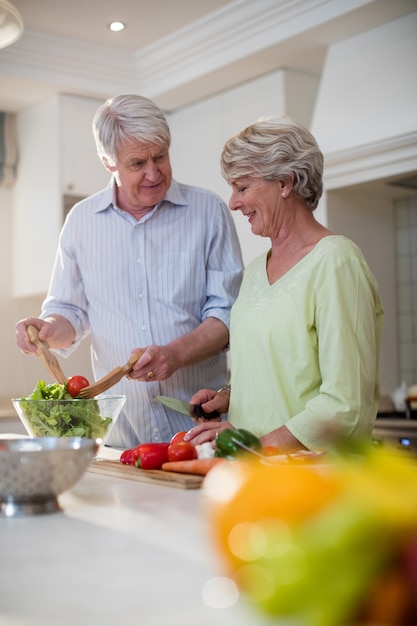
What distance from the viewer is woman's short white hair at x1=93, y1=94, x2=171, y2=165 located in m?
2.43

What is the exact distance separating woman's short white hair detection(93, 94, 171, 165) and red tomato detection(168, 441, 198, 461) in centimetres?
105

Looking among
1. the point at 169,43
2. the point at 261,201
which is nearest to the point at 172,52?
the point at 169,43

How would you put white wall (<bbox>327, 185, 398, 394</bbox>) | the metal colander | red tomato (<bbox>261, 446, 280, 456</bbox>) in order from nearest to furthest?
1. the metal colander
2. red tomato (<bbox>261, 446, 280, 456</bbox>)
3. white wall (<bbox>327, 185, 398, 394</bbox>)

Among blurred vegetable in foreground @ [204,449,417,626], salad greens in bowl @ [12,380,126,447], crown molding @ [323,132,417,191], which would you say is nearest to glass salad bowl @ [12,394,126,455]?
salad greens in bowl @ [12,380,126,447]

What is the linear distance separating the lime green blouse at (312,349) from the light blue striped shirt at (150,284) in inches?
19.8

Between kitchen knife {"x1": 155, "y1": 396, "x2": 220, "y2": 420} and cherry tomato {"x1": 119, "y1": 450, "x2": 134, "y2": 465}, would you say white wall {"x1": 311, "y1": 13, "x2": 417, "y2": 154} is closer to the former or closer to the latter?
A: kitchen knife {"x1": 155, "y1": 396, "x2": 220, "y2": 420}

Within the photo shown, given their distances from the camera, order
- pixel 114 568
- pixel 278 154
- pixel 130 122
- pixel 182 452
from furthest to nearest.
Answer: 1. pixel 130 122
2. pixel 278 154
3. pixel 182 452
4. pixel 114 568

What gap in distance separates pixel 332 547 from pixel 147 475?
3.94ft

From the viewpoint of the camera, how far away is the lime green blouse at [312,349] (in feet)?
5.88

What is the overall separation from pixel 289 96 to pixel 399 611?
376cm

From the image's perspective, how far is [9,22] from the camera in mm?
2164

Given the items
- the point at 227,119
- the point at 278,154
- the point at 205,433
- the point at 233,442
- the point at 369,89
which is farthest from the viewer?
the point at 227,119

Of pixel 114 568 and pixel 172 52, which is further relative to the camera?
pixel 172 52

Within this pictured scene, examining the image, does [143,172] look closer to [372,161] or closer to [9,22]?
[9,22]
